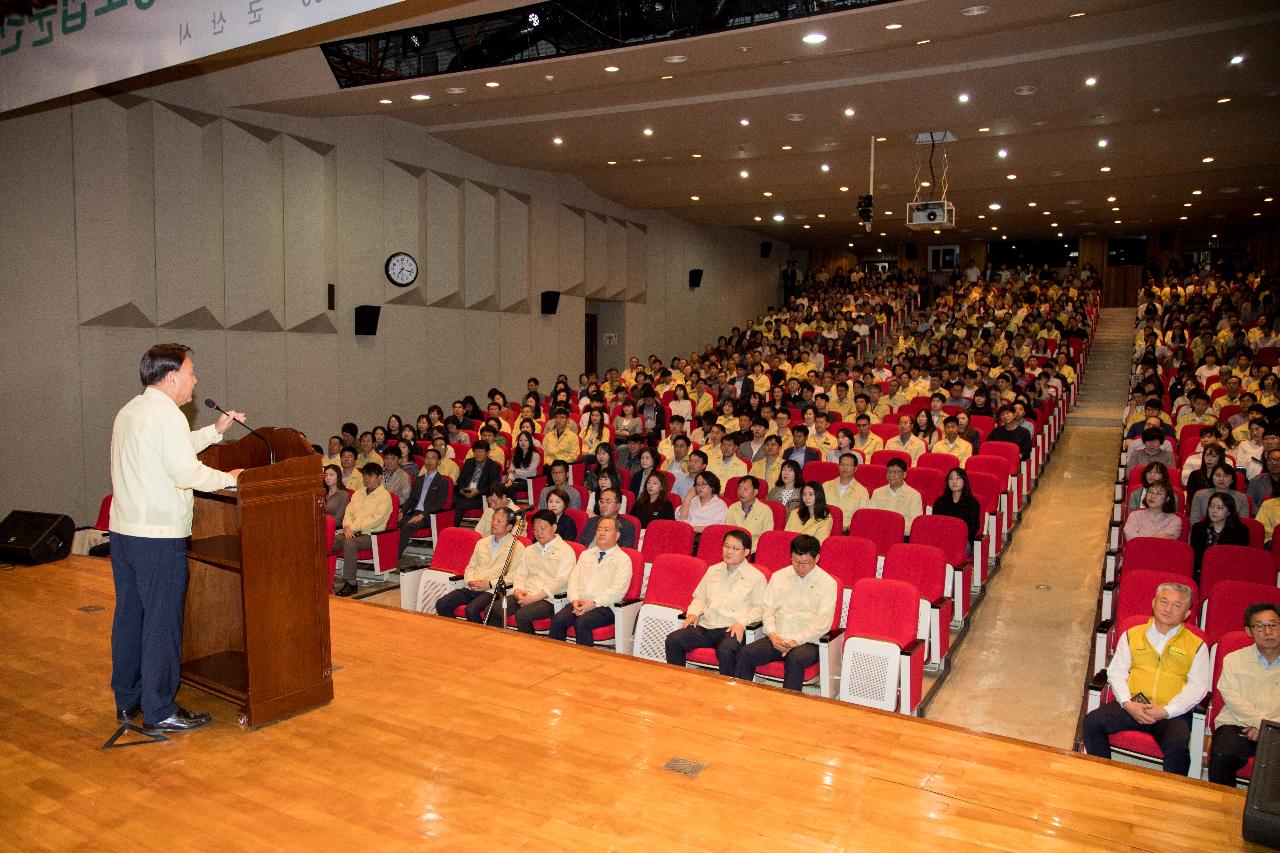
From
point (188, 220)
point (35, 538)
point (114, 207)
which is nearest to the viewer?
point (35, 538)

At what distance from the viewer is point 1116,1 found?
247 inches

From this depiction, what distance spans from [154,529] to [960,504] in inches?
196

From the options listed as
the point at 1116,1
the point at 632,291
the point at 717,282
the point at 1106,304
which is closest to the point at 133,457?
the point at 1116,1

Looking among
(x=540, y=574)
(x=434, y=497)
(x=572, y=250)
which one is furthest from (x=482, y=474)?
(x=572, y=250)

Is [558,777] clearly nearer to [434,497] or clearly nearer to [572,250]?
[434,497]

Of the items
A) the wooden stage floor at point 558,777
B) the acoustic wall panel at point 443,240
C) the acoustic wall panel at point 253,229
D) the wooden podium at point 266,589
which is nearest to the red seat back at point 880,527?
the wooden stage floor at point 558,777

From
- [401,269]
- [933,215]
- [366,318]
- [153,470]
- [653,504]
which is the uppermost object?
[933,215]

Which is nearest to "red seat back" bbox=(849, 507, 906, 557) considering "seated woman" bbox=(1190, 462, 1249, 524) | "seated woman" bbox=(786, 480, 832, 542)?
"seated woman" bbox=(786, 480, 832, 542)

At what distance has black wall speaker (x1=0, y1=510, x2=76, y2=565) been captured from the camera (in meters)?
4.92

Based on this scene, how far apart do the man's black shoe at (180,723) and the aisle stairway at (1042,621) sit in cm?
331

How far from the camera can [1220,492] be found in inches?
211

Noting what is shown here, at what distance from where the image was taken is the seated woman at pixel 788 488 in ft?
21.3

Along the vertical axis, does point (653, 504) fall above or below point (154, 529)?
below

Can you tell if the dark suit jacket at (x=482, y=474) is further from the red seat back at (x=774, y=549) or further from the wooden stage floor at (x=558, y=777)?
the wooden stage floor at (x=558, y=777)
